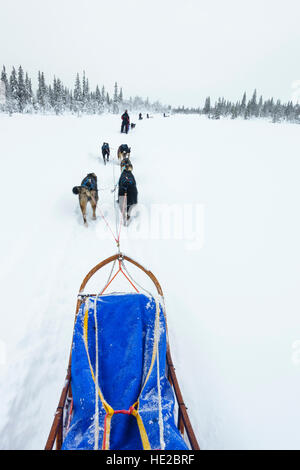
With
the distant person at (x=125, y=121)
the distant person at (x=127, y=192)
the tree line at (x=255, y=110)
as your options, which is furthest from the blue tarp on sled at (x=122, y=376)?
the tree line at (x=255, y=110)

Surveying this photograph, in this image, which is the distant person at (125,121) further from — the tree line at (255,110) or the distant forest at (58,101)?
the tree line at (255,110)

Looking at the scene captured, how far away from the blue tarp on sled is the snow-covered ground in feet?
2.87

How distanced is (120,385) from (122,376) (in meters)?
0.06

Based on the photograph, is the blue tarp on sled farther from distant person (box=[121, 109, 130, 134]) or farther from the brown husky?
distant person (box=[121, 109, 130, 134])

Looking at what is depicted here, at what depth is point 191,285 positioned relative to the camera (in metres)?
3.79

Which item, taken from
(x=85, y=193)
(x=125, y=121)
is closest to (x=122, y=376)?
(x=85, y=193)

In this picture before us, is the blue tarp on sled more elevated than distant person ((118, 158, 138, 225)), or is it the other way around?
distant person ((118, 158, 138, 225))

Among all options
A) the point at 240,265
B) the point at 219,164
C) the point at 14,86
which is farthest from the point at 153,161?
the point at 14,86

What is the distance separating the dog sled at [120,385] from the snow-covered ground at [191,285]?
0.69 meters

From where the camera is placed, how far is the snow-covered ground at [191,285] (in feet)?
7.14

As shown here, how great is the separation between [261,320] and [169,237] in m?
2.51

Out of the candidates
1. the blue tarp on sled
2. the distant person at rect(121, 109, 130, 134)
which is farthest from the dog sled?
the distant person at rect(121, 109, 130, 134)

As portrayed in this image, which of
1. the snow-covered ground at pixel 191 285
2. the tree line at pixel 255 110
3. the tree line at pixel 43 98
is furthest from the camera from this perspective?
the tree line at pixel 255 110

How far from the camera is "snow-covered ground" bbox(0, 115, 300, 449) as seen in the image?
7.14ft
